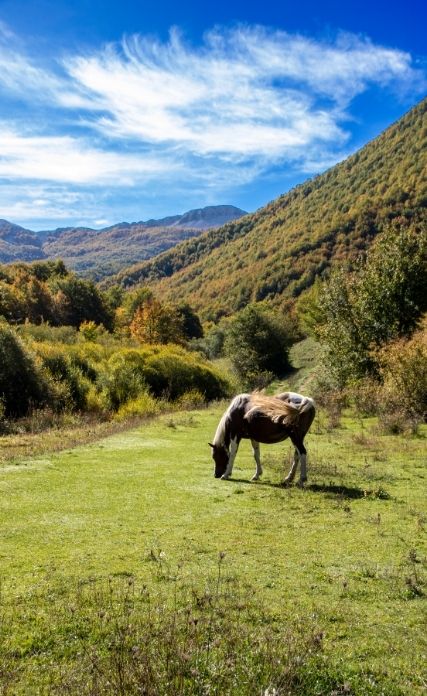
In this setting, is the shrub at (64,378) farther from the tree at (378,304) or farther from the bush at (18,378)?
the tree at (378,304)

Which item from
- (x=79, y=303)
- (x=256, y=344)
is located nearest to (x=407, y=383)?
(x=256, y=344)

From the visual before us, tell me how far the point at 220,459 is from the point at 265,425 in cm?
188

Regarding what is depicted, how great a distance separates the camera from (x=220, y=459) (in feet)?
47.3

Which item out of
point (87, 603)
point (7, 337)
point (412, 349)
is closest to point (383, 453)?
point (412, 349)

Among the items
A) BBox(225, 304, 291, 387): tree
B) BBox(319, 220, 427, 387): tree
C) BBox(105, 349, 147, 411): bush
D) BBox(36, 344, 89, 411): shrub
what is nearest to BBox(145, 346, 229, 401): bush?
BBox(105, 349, 147, 411): bush

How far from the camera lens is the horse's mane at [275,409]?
43.3ft

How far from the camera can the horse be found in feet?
43.8

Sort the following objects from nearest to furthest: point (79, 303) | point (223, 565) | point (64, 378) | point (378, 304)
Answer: point (223, 565)
point (378, 304)
point (64, 378)
point (79, 303)

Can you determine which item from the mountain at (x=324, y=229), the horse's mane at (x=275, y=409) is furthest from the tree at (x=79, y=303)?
the horse's mane at (x=275, y=409)

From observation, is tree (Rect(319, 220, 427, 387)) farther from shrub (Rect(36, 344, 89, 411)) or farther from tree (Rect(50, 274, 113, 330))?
tree (Rect(50, 274, 113, 330))

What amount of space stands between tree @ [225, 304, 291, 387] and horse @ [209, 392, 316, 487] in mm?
47256

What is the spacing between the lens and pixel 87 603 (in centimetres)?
610

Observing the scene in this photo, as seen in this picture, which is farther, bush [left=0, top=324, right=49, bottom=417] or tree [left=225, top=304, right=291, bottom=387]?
tree [left=225, top=304, right=291, bottom=387]

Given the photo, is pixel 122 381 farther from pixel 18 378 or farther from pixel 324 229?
pixel 324 229
